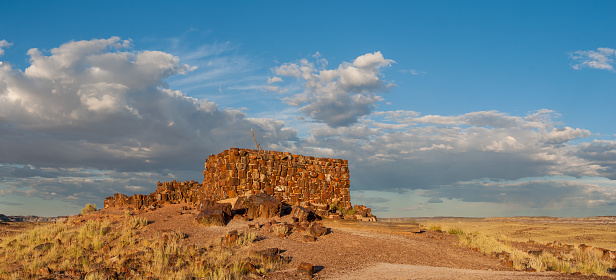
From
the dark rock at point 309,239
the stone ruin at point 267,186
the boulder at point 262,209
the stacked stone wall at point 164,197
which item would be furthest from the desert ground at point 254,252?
the stacked stone wall at point 164,197

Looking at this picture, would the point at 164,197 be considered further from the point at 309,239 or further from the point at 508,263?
the point at 508,263

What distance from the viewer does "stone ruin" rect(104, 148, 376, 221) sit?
840 inches

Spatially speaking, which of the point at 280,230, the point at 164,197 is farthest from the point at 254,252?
the point at 164,197

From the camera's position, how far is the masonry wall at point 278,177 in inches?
845

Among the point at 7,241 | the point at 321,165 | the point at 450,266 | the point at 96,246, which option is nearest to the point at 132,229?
the point at 96,246

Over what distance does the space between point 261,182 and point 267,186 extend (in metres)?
0.41

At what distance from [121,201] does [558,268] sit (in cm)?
2181

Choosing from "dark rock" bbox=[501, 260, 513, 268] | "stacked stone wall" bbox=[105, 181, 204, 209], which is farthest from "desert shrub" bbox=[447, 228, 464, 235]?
"stacked stone wall" bbox=[105, 181, 204, 209]

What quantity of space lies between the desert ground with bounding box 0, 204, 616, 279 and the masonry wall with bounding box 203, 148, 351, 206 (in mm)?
2784

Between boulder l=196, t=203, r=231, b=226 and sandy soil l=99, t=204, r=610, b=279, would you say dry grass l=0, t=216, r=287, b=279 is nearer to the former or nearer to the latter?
sandy soil l=99, t=204, r=610, b=279

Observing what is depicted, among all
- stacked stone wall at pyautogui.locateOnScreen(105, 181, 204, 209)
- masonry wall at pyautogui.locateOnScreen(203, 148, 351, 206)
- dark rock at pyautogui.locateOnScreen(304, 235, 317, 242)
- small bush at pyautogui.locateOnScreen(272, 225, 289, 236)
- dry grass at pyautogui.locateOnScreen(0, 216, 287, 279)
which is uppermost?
masonry wall at pyautogui.locateOnScreen(203, 148, 351, 206)

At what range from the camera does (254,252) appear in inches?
502

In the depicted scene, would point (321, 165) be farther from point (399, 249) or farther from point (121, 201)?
point (121, 201)

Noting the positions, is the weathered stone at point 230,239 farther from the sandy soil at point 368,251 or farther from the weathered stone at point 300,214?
the weathered stone at point 300,214
